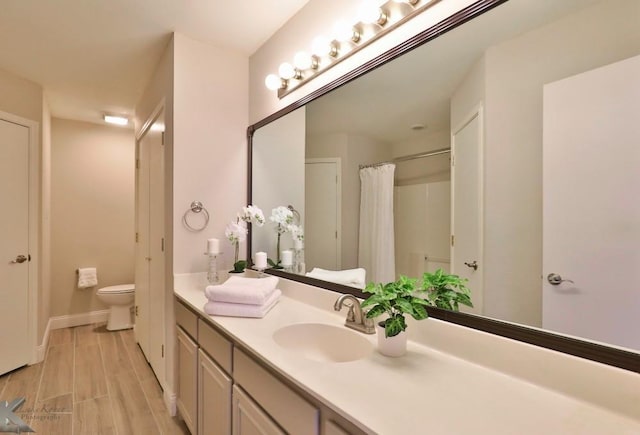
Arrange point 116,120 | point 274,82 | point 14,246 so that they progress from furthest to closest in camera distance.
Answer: point 116,120 < point 14,246 < point 274,82

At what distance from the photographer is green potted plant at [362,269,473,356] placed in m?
0.98

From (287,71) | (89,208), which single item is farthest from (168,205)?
(89,208)

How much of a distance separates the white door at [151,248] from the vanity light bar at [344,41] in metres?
1.03

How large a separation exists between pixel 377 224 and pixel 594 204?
0.74m

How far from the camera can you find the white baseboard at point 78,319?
12.0 ft

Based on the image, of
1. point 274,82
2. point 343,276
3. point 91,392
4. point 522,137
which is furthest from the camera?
point 91,392

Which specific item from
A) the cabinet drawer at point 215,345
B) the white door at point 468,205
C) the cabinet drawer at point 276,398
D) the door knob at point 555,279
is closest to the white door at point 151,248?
the cabinet drawer at point 215,345

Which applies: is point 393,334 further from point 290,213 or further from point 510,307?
point 290,213

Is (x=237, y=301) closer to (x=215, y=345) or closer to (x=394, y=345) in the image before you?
(x=215, y=345)

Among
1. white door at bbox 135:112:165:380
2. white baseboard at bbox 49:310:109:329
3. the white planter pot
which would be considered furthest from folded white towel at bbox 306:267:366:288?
white baseboard at bbox 49:310:109:329

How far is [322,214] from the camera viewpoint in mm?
1662

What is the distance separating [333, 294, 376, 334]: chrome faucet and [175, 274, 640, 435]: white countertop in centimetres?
17

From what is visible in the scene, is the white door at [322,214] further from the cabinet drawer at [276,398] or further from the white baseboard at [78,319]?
the white baseboard at [78,319]

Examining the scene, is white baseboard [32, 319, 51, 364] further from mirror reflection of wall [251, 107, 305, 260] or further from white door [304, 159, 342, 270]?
white door [304, 159, 342, 270]
